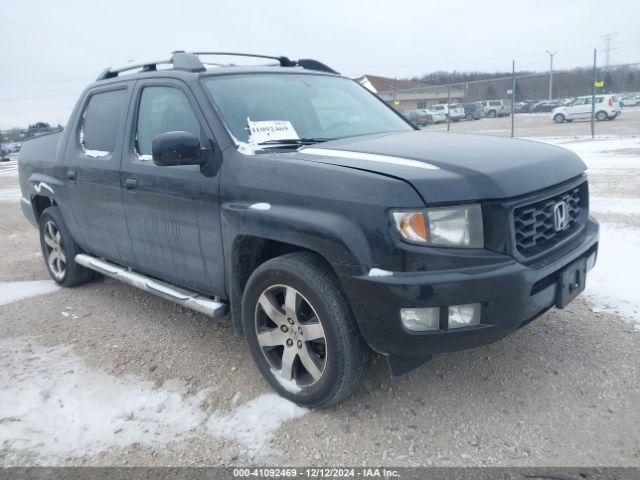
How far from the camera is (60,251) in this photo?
16.7ft

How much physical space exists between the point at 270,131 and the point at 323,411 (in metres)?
1.64

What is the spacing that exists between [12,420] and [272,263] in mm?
1679

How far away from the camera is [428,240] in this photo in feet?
7.77

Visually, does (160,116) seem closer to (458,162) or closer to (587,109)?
(458,162)

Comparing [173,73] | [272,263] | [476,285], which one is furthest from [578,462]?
[173,73]

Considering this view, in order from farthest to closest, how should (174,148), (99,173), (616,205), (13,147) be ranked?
(13,147)
(616,205)
(99,173)
(174,148)

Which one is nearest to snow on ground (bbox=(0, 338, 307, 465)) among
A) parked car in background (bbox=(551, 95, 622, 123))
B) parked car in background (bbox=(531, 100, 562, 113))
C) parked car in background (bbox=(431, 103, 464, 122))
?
parked car in background (bbox=(551, 95, 622, 123))

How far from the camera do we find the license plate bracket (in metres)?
2.69

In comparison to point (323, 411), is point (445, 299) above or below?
above

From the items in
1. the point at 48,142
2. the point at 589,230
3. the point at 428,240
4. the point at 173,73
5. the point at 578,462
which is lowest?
the point at 578,462

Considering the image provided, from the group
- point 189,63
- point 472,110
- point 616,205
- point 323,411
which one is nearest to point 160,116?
point 189,63

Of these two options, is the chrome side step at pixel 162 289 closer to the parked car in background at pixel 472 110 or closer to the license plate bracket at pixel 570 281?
the license plate bracket at pixel 570 281

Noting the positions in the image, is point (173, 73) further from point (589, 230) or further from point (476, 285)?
point (589, 230)

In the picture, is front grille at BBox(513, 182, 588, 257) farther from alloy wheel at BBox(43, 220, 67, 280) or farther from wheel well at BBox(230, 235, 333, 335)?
alloy wheel at BBox(43, 220, 67, 280)
